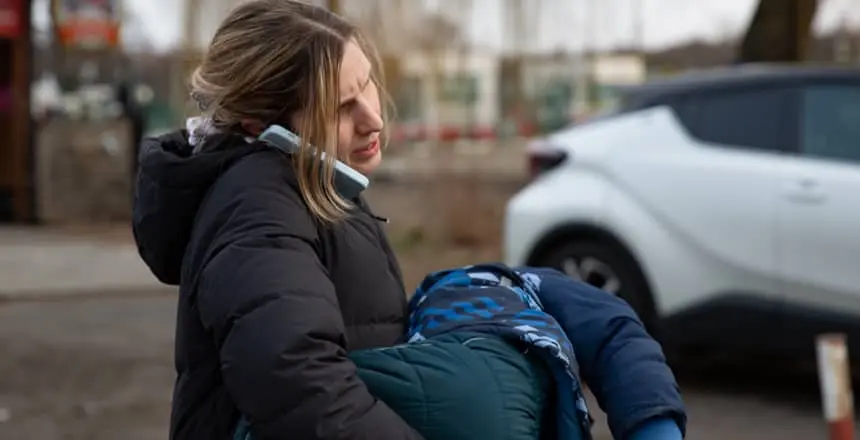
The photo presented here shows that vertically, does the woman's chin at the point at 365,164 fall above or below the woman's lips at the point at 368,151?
below

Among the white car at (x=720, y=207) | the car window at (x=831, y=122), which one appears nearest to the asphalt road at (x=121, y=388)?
the white car at (x=720, y=207)

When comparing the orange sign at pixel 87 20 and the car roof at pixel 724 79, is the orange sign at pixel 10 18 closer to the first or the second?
the orange sign at pixel 87 20

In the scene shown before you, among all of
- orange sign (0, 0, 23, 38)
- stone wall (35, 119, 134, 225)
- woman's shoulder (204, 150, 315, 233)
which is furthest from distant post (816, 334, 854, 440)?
stone wall (35, 119, 134, 225)

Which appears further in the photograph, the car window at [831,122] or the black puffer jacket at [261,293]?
the car window at [831,122]

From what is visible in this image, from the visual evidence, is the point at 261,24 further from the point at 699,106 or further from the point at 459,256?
the point at 459,256

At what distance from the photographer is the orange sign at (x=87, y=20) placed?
49.6ft

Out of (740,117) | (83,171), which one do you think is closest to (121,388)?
(740,117)

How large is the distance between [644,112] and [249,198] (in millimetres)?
5883

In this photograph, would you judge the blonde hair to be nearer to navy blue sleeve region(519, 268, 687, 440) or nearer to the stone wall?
navy blue sleeve region(519, 268, 687, 440)

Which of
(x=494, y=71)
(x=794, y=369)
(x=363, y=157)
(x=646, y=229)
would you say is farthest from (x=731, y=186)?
(x=494, y=71)

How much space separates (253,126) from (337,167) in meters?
0.14

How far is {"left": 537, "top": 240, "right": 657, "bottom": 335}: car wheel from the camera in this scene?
24.2 ft

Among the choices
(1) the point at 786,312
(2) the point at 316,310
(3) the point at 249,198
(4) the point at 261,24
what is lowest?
(1) the point at 786,312

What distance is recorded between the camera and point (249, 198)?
1924 mm
